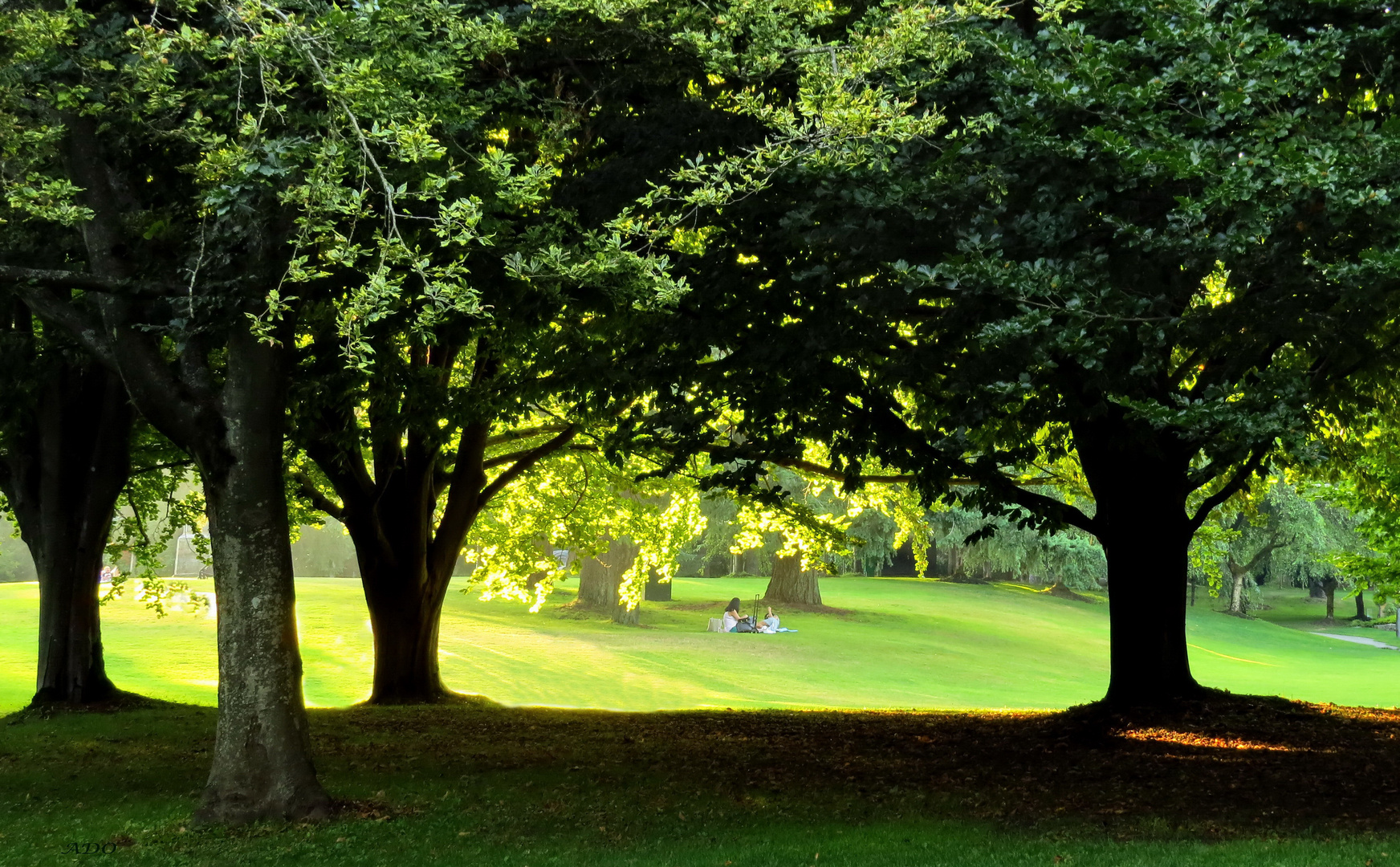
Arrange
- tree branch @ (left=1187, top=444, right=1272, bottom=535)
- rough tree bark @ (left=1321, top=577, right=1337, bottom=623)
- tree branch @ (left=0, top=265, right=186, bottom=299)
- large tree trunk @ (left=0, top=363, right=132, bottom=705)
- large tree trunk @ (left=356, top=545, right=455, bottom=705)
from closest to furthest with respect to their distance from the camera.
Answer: tree branch @ (left=0, top=265, right=186, bottom=299), tree branch @ (left=1187, top=444, right=1272, bottom=535), large tree trunk @ (left=0, top=363, right=132, bottom=705), large tree trunk @ (left=356, top=545, right=455, bottom=705), rough tree bark @ (left=1321, top=577, right=1337, bottom=623)

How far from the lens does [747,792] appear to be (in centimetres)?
1102

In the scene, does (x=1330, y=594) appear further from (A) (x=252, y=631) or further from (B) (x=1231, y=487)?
(A) (x=252, y=631)

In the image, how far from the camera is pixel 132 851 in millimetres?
8516

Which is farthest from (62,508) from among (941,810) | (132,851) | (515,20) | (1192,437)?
(1192,437)

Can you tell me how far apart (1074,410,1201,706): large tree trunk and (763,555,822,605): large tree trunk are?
30861mm

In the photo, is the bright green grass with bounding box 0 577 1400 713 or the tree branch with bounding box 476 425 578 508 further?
the bright green grass with bounding box 0 577 1400 713

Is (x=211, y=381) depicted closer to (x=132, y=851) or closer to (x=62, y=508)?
(x=132, y=851)

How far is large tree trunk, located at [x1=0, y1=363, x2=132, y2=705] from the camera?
16.4 metres

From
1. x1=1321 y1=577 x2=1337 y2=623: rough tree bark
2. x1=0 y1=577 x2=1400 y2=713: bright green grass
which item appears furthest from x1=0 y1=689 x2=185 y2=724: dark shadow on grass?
x1=1321 y1=577 x2=1337 y2=623: rough tree bark

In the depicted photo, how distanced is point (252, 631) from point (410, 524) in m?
9.04

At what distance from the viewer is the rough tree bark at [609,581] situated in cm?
4122

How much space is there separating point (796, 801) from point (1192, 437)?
4768 millimetres

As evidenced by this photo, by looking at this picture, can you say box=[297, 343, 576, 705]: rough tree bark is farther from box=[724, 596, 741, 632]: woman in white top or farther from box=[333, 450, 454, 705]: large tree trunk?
box=[724, 596, 741, 632]: woman in white top

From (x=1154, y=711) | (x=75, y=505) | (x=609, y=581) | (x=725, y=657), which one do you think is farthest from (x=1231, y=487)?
(x=609, y=581)
